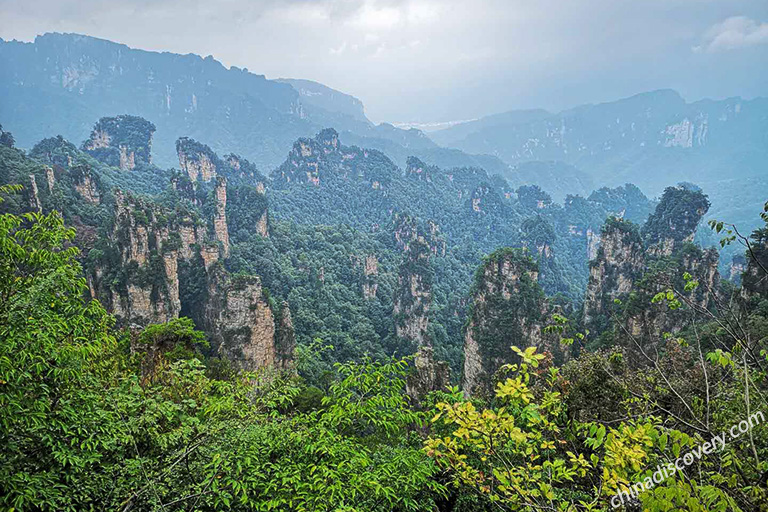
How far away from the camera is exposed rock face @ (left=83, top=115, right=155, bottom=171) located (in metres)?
80.2

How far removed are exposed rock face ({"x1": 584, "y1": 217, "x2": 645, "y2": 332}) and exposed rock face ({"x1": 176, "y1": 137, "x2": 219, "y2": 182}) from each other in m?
76.6

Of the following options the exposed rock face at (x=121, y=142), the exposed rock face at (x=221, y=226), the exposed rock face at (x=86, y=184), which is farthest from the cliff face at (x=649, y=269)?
the exposed rock face at (x=121, y=142)

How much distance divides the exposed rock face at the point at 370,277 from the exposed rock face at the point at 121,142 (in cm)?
5956

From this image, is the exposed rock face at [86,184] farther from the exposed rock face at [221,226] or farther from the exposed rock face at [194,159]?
the exposed rock face at [194,159]

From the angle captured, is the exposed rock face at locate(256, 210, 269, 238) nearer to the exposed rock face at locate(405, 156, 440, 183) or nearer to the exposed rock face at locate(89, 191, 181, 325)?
the exposed rock face at locate(89, 191, 181, 325)

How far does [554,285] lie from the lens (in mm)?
70938

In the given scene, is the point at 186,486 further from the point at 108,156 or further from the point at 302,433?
the point at 108,156

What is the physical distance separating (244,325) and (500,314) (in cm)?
2286

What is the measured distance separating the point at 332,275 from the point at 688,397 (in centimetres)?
4993

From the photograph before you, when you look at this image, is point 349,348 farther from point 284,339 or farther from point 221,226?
point 221,226

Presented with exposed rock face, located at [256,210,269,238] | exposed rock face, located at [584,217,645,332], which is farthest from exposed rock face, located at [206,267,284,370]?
exposed rock face, located at [584,217,645,332]

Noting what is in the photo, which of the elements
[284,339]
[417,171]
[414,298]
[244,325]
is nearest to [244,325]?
[244,325]

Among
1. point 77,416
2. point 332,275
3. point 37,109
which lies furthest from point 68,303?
point 37,109

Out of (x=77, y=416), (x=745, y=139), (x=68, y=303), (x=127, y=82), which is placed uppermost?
(x=127, y=82)
